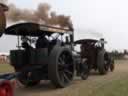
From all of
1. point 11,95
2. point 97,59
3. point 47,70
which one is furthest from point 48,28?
point 97,59

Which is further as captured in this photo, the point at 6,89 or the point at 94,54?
the point at 94,54

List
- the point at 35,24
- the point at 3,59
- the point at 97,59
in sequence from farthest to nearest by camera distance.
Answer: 1. the point at 3,59
2. the point at 97,59
3. the point at 35,24

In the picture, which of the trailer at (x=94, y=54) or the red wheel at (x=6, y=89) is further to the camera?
the trailer at (x=94, y=54)

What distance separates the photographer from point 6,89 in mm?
8164

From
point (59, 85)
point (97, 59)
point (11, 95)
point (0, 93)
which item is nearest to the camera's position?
point (0, 93)

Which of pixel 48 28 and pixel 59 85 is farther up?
pixel 48 28

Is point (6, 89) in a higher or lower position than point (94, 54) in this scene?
lower

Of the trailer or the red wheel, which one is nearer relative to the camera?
the red wheel

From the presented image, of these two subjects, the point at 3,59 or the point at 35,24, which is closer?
the point at 35,24

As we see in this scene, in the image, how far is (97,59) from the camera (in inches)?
616

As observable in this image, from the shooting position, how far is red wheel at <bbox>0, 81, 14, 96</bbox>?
25.9 feet

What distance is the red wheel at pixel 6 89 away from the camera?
25.9 feet

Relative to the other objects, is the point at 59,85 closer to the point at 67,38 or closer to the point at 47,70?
the point at 47,70

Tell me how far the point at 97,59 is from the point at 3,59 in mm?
16541
